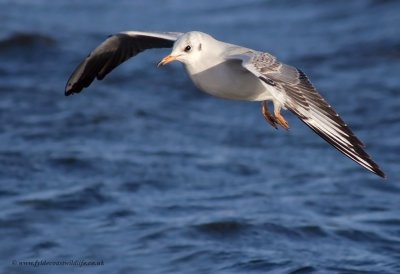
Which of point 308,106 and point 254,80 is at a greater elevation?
point 254,80

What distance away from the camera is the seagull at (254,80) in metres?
6.71

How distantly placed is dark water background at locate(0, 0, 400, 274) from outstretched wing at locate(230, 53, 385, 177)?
187 cm

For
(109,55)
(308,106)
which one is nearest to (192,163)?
(109,55)

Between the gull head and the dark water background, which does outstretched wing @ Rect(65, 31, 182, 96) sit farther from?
the dark water background

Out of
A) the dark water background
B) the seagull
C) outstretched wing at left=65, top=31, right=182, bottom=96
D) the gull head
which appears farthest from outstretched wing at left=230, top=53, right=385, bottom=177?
the dark water background

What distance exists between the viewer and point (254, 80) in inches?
287

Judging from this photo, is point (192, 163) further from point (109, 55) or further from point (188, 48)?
point (188, 48)

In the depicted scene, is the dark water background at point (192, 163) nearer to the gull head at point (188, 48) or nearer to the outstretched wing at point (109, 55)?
the outstretched wing at point (109, 55)

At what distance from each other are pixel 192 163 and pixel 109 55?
2.60 metres

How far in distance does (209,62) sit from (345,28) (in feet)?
26.6

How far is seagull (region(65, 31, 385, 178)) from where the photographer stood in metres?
6.71

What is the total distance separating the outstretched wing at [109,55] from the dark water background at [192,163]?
1389mm

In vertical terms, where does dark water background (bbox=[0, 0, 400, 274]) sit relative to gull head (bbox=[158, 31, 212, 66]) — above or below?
below

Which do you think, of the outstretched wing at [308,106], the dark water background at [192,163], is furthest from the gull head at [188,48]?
the dark water background at [192,163]
